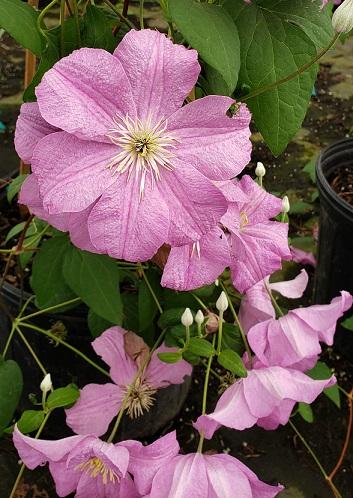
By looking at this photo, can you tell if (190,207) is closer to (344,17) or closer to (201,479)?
(344,17)

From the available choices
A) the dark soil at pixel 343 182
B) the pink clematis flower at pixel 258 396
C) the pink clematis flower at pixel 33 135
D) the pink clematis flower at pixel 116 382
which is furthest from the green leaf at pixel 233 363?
the dark soil at pixel 343 182

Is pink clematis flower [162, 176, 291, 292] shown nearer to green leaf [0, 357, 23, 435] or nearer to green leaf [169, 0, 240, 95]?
green leaf [169, 0, 240, 95]

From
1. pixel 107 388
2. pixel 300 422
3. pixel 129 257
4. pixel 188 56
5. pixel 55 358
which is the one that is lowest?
pixel 300 422

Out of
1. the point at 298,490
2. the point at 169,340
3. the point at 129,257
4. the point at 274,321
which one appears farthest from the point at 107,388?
the point at 298,490

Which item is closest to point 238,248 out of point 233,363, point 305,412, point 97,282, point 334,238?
point 233,363

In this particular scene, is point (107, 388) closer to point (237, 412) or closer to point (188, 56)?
point (237, 412)

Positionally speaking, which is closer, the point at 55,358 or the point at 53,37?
the point at 53,37
